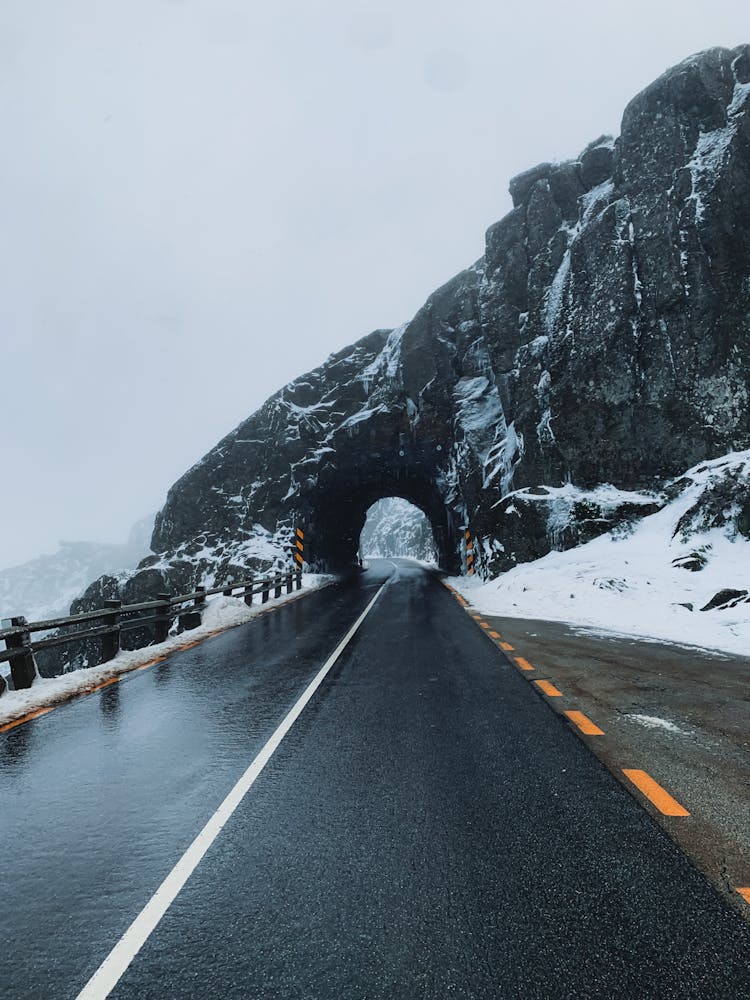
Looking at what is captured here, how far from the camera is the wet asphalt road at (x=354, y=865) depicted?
215cm

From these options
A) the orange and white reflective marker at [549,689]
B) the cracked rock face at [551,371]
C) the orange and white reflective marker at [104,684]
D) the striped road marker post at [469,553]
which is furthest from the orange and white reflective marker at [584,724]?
the striped road marker post at [469,553]

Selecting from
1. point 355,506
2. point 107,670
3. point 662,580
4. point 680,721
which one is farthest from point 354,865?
point 355,506

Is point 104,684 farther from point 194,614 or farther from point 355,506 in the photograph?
point 355,506

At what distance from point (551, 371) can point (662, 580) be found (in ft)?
46.7

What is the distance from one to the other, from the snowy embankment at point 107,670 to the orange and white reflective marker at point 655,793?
6.70 meters

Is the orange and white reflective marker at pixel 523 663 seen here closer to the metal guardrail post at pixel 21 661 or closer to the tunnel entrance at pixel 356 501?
the metal guardrail post at pixel 21 661

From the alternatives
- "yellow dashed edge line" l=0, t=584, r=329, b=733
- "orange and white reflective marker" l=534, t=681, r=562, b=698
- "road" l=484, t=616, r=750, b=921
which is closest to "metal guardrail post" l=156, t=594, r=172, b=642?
"yellow dashed edge line" l=0, t=584, r=329, b=733

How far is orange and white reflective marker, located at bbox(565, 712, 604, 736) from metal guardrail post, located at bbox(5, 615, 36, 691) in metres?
7.35

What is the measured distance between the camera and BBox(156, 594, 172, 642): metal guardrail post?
11.1m

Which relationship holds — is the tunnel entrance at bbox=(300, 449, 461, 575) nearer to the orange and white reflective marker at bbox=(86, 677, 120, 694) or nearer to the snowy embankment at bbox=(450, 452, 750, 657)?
the snowy embankment at bbox=(450, 452, 750, 657)

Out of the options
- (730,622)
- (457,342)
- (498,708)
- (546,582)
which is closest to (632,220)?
(457,342)

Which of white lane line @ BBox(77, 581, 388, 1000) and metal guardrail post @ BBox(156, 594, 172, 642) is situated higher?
metal guardrail post @ BBox(156, 594, 172, 642)

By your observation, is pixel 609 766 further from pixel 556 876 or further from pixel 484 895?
pixel 484 895

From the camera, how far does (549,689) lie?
6562mm
